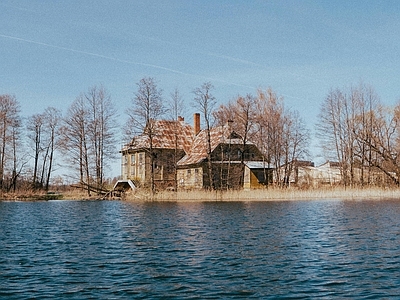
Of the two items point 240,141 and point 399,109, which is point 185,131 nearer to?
point 240,141

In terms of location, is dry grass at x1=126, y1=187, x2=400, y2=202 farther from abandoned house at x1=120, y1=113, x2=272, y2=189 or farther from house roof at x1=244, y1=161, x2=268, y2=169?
house roof at x1=244, y1=161, x2=268, y2=169

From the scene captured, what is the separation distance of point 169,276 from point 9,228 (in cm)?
1458

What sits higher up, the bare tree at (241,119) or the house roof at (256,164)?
the bare tree at (241,119)

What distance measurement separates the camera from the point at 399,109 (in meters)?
→ 57.0

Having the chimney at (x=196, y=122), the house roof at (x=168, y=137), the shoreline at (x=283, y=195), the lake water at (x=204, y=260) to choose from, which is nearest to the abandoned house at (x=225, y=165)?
the house roof at (x=168, y=137)

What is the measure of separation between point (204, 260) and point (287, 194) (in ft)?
111

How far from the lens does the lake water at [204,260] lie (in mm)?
11289

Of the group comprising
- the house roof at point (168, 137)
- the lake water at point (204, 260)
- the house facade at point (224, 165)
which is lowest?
the lake water at point (204, 260)

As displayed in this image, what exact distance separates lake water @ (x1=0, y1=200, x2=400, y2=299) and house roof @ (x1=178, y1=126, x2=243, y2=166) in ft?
112

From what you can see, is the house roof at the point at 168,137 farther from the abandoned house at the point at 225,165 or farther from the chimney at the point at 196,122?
the abandoned house at the point at 225,165

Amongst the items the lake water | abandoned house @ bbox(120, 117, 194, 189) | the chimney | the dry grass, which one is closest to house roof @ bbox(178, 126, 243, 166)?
abandoned house @ bbox(120, 117, 194, 189)

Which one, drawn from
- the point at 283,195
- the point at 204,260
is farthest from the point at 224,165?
the point at 204,260

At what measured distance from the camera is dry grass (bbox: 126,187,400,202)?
4653 centimetres

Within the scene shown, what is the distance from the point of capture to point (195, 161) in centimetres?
6003
